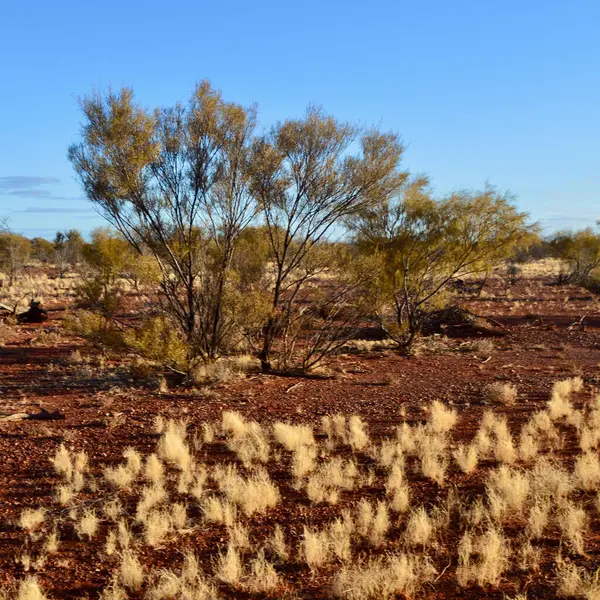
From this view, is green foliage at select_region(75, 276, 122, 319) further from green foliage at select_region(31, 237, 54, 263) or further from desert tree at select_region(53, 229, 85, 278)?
green foliage at select_region(31, 237, 54, 263)

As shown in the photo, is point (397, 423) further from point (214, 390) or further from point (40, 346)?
point (40, 346)

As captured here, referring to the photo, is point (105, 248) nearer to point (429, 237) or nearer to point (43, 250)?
point (429, 237)

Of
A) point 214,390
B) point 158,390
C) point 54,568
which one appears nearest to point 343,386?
point 214,390

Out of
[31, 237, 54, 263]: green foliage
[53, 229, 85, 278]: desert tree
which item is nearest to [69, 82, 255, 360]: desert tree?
[53, 229, 85, 278]: desert tree

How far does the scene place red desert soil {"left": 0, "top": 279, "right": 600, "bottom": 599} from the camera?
18.7 feet

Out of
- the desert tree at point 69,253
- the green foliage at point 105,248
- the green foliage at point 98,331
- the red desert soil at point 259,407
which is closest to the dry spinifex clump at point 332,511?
the red desert soil at point 259,407

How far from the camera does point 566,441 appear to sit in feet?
31.2

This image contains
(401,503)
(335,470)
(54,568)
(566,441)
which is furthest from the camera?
(566,441)

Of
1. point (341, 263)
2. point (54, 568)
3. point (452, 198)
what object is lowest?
point (54, 568)

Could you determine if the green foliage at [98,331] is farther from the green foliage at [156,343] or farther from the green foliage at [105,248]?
the green foliage at [105,248]

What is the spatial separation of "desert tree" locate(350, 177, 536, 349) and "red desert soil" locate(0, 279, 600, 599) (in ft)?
8.48

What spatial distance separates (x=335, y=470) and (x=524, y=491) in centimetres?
236

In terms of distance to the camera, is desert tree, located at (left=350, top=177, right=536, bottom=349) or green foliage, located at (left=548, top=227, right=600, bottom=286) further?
green foliage, located at (left=548, top=227, right=600, bottom=286)

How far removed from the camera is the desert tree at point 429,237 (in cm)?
1875
